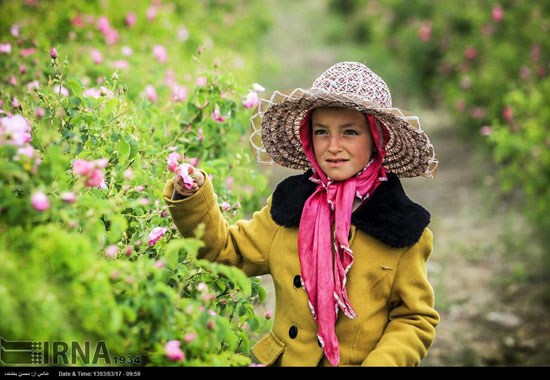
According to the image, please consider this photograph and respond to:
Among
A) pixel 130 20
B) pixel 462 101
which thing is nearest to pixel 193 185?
pixel 130 20

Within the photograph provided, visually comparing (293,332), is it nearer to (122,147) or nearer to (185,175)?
(185,175)

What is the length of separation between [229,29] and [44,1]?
5720 mm

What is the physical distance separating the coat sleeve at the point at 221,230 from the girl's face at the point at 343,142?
0.30 meters

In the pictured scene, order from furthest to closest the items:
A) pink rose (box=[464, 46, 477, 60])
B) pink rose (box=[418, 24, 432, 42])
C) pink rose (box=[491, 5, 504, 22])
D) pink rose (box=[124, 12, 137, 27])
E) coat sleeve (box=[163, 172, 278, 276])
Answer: pink rose (box=[418, 24, 432, 42]) < pink rose (box=[464, 46, 477, 60]) < pink rose (box=[491, 5, 504, 22]) < pink rose (box=[124, 12, 137, 27]) < coat sleeve (box=[163, 172, 278, 276])

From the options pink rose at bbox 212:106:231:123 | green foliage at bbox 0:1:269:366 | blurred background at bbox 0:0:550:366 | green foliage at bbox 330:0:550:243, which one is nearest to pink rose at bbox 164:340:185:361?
green foliage at bbox 0:1:269:366

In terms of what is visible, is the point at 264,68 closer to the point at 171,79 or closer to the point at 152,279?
the point at 171,79

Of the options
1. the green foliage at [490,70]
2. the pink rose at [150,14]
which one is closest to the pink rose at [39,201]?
the green foliage at [490,70]

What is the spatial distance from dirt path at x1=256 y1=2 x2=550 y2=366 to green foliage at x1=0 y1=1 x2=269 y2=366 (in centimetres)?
66

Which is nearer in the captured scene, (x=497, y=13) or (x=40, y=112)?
(x=40, y=112)

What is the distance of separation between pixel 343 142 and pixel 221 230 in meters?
0.51

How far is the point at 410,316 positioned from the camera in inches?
71.9

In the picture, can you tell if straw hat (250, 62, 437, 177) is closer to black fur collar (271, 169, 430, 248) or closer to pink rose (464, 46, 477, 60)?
black fur collar (271, 169, 430, 248)

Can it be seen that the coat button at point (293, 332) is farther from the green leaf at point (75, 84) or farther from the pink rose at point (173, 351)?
the green leaf at point (75, 84)

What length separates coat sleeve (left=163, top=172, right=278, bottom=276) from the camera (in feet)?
5.83
